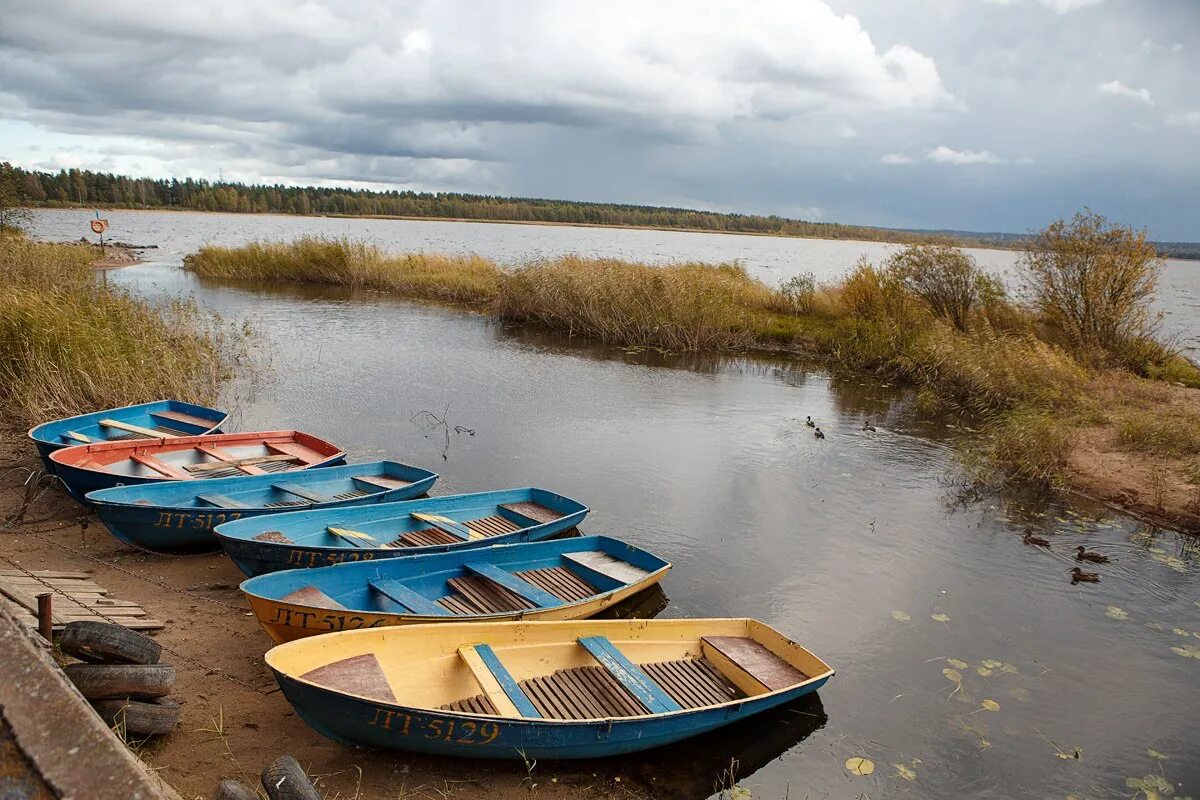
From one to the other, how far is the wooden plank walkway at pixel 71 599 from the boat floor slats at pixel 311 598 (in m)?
0.94

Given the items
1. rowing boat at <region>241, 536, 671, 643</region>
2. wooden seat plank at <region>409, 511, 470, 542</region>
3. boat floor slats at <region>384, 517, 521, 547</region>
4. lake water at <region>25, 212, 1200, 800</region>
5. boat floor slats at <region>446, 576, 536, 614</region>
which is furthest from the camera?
wooden seat plank at <region>409, 511, 470, 542</region>

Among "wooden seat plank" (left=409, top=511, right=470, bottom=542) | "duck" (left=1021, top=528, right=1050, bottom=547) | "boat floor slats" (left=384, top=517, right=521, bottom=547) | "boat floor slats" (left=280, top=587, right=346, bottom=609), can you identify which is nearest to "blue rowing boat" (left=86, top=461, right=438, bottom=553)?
"wooden seat plank" (left=409, top=511, right=470, bottom=542)

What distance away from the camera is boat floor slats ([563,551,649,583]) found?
7.98 meters

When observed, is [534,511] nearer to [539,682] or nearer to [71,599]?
[539,682]

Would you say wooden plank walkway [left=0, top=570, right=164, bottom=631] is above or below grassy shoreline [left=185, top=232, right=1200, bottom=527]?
below

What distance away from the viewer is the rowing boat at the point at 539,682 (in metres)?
5.11

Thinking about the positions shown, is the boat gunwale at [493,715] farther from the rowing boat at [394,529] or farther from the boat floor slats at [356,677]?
the rowing boat at [394,529]

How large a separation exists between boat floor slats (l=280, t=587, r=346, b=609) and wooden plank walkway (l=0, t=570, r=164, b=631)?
94cm

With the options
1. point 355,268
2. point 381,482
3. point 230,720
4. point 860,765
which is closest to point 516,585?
point 230,720

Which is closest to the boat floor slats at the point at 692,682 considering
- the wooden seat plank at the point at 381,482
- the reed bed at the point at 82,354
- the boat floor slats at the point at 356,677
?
the boat floor slats at the point at 356,677

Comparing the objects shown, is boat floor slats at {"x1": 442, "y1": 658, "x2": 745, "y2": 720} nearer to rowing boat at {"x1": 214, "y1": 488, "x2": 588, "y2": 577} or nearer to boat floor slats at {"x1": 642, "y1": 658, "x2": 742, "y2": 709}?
boat floor slats at {"x1": 642, "y1": 658, "x2": 742, "y2": 709}

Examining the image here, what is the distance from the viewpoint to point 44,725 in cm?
211

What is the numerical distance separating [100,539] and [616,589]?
5370mm

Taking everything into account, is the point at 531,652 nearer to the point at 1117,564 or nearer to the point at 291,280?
the point at 1117,564
